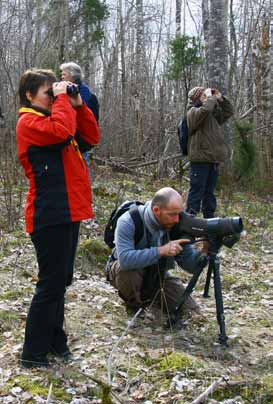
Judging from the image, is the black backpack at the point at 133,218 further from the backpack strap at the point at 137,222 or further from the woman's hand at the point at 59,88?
the woman's hand at the point at 59,88

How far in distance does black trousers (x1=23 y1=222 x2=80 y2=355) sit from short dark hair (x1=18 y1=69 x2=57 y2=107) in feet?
2.73

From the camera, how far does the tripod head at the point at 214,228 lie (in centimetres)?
420

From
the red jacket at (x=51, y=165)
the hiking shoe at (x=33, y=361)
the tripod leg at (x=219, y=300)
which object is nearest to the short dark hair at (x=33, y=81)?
the red jacket at (x=51, y=165)

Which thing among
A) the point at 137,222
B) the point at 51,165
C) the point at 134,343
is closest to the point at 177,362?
the point at 134,343

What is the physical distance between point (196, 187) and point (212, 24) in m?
4.48

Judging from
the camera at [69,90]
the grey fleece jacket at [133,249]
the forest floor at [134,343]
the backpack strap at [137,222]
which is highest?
the camera at [69,90]

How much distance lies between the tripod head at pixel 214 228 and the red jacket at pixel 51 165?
937 millimetres

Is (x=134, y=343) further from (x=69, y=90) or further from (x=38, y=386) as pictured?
(x=69, y=90)

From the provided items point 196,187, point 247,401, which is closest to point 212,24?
point 196,187

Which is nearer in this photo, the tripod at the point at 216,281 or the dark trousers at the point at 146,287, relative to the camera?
the tripod at the point at 216,281

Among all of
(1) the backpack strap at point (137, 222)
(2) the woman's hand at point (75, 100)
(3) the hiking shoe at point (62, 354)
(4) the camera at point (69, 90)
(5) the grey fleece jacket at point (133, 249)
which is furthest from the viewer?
(1) the backpack strap at point (137, 222)

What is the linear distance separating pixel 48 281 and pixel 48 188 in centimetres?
59

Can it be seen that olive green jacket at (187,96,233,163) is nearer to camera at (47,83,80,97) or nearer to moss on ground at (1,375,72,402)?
camera at (47,83,80,97)

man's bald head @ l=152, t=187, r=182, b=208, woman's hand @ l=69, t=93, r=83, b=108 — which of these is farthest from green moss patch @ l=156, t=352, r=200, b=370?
woman's hand @ l=69, t=93, r=83, b=108
